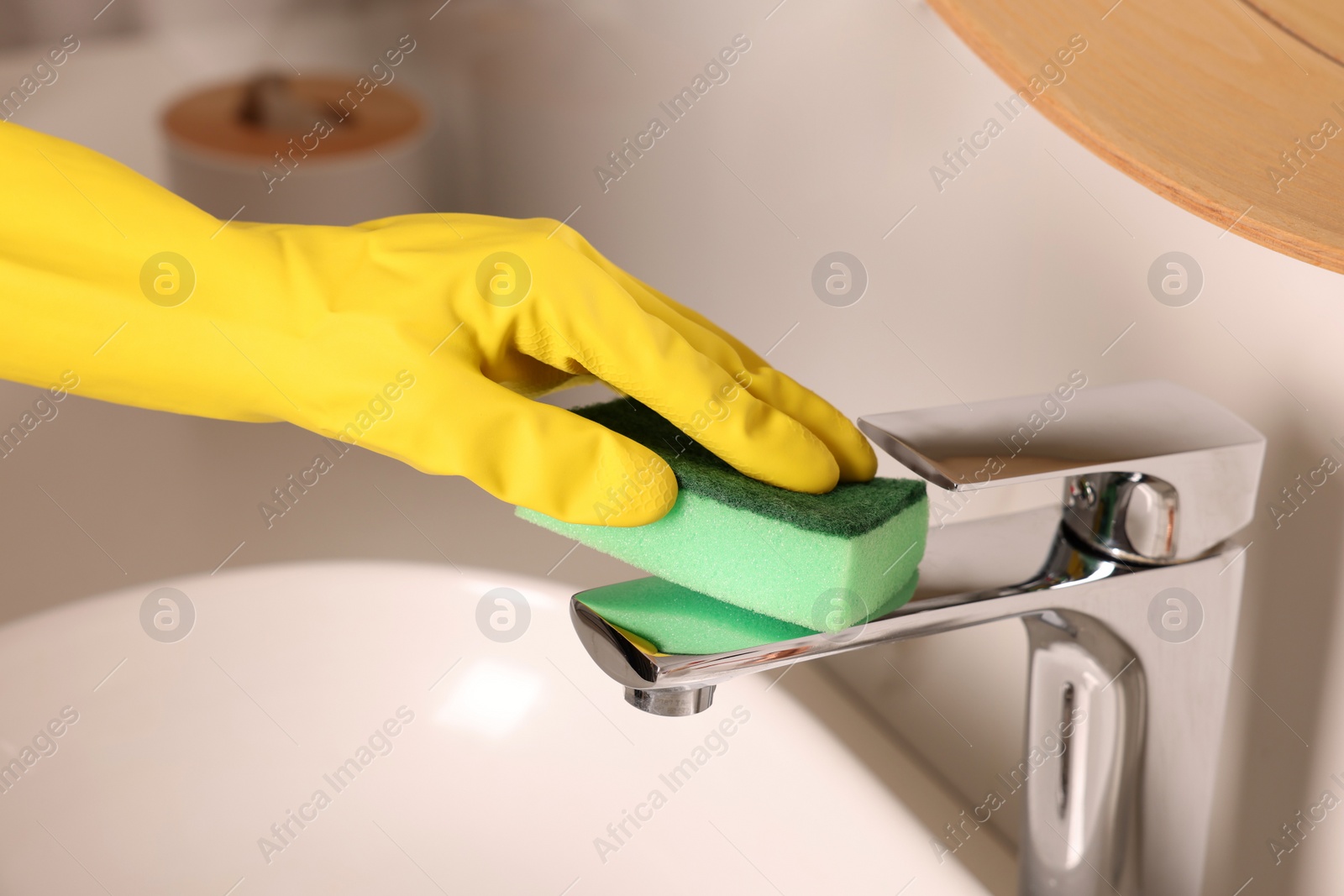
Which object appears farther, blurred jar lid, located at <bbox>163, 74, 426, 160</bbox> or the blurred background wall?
blurred jar lid, located at <bbox>163, 74, 426, 160</bbox>

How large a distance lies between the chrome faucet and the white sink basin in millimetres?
160

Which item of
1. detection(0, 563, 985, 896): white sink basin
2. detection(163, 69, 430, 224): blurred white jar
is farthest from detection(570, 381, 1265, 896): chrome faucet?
detection(163, 69, 430, 224): blurred white jar

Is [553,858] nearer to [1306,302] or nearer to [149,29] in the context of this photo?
[1306,302]

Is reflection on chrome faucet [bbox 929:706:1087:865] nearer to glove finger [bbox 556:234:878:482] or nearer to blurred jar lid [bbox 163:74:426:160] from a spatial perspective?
glove finger [bbox 556:234:878:482]

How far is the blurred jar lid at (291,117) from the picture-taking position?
1012mm

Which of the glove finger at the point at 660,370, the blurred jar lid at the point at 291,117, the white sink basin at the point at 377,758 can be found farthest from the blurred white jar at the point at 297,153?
the glove finger at the point at 660,370

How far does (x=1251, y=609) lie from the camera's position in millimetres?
489

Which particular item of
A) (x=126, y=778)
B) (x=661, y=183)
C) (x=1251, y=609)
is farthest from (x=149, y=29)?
(x=1251, y=609)

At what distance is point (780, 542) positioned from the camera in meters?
0.37

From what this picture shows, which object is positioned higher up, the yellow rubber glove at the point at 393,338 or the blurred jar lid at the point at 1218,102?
the yellow rubber glove at the point at 393,338

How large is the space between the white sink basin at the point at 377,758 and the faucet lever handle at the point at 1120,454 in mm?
Result: 244

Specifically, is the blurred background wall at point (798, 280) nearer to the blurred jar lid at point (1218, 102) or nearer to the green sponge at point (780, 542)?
the blurred jar lid at point (1218, 102)

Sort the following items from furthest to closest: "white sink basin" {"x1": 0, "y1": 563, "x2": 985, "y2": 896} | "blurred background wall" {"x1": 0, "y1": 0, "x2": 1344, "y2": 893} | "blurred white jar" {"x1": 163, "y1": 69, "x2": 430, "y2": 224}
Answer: "blurred white jar" {"x1": 163, "y1": 69, "x2": 430, "y2": 224} → "white sink basin" {"x1": 0, "y1": 563, "x2": 985, "y2": 896} → "blurred background wall" {"x1": 0, "y1": 0, "x2": 1344, "y2": 893}

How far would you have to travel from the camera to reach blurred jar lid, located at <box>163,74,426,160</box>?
1.01 m
